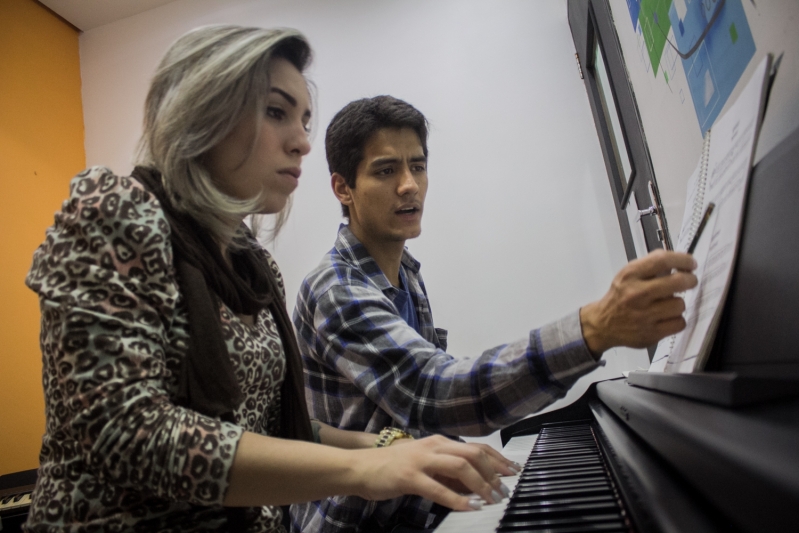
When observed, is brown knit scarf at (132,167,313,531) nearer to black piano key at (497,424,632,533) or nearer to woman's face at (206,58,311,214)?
woman's face at (206,58,311,214)

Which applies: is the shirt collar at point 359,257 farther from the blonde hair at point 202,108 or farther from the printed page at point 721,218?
the printed page at point 721,218

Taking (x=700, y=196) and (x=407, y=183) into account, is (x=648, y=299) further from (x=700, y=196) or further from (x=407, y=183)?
(x=407, y=183)

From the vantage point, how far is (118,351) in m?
0.61

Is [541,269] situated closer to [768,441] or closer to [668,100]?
[668,100]

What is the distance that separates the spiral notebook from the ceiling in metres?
3.28

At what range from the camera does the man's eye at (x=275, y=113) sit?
0.90 meters

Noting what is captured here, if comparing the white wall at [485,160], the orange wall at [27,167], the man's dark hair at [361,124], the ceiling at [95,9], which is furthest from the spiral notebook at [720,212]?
the ceiling at [95,9]

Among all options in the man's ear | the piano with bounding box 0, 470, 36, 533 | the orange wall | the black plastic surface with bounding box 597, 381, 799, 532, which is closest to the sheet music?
the black plastic surface with bounding box 597, 381, 799, 532

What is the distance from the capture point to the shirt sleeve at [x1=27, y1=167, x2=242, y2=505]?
23.0 inches

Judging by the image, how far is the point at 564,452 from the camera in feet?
3.21

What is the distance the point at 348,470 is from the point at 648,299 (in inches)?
13.9

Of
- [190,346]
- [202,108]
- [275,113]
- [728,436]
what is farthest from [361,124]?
[728,436]

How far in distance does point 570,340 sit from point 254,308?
0.46m

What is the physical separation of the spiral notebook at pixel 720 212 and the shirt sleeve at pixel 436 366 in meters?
0.13
